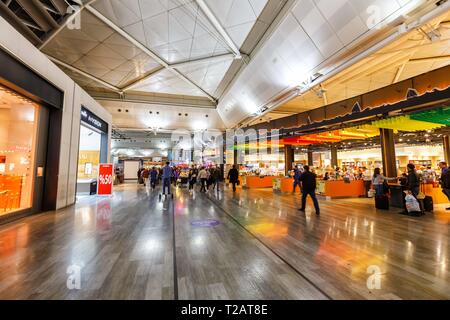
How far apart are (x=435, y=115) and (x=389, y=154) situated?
8.02ft

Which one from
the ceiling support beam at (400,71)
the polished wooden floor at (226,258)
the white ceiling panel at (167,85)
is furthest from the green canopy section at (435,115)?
the white ceiling panel at (167,85)

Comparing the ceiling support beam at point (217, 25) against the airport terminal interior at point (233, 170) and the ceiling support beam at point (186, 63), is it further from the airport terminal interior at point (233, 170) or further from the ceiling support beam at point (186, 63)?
the ceiling support beam at point (186, 63)

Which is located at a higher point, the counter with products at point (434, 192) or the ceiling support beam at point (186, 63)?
the ceiling support beam at point (186, 63)

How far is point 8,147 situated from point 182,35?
5842 millimetres

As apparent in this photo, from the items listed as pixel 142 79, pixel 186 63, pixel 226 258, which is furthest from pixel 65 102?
pixel 226 258

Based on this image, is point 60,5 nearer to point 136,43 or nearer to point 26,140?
point 136,43

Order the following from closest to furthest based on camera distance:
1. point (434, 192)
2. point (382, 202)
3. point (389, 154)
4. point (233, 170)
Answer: point (382, 202) → point (434, 192) → point (389, 154) → point (233, 170)

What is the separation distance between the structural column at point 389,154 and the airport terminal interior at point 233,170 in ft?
0.22

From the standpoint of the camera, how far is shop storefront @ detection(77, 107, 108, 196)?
32.0 ft

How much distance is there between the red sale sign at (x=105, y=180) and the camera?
898 centimetres

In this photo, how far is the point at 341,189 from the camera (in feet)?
27.7

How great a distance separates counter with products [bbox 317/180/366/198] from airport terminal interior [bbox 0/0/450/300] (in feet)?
0.22
